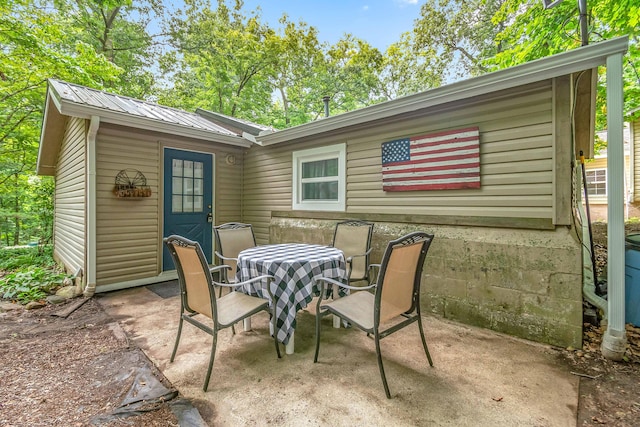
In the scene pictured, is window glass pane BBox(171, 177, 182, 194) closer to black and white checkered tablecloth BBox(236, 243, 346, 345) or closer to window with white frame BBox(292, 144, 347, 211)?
window with white frame BBox(292, 144, 347, 211)

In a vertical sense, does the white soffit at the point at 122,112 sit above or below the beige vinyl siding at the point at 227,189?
above

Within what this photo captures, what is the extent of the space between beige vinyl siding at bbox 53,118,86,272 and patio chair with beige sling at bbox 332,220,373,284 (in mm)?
3753

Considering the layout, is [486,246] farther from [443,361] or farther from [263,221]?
[263,221]

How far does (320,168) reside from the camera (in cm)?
463

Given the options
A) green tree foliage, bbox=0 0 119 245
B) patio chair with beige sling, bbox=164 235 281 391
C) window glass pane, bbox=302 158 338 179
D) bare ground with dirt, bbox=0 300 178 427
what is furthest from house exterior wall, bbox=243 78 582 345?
green tree foliage, bbox=0 0 119 245

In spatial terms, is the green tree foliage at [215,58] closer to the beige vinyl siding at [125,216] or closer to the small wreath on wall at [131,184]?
the beige vinyl siding at [125,216]

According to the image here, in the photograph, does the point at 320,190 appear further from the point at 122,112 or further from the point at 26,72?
the point at 26,72

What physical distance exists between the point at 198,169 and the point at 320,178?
233cm

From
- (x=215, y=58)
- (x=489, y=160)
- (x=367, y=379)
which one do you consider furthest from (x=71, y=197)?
(x=215, y=58)

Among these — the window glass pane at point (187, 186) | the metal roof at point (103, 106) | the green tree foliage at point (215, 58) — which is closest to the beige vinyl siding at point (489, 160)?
the window glass pane at point (187, 186)

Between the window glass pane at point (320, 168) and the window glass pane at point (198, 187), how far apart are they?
6.39 feet

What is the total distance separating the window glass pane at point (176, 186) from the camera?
482cm

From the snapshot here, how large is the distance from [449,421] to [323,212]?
3201 mm

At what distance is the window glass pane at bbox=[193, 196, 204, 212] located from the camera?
510 centimetres
